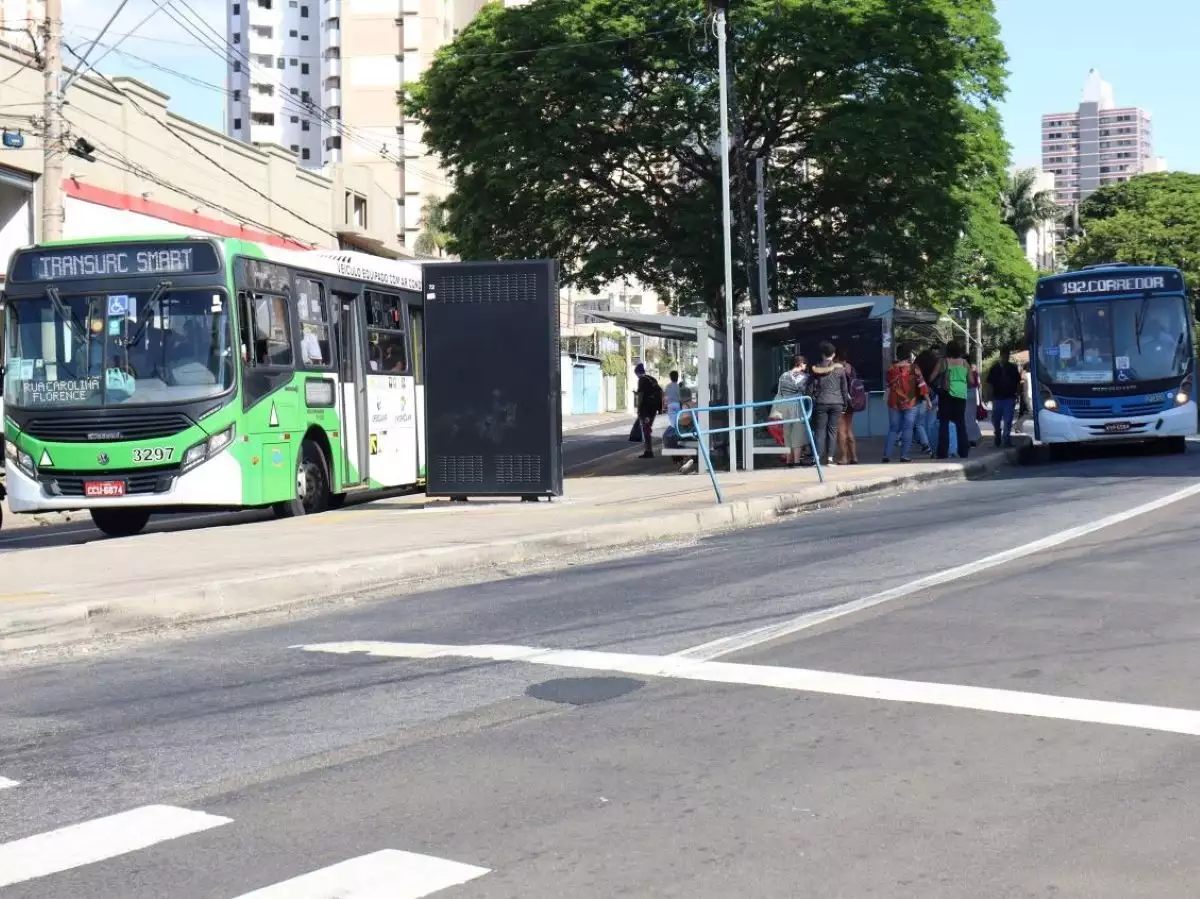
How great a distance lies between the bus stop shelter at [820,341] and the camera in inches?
912

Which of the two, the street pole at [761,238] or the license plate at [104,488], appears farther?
the street pole at [761,238]

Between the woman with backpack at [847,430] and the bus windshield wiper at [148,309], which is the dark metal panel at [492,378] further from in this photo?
the woman with backpack at [847,430]

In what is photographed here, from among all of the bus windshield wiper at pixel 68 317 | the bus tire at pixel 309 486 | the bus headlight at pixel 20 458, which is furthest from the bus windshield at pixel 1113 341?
the bus headlight at pixel 20 458

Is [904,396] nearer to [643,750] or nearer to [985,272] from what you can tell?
[643,750]

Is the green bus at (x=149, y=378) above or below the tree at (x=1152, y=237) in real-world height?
below

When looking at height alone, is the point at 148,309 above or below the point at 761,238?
below

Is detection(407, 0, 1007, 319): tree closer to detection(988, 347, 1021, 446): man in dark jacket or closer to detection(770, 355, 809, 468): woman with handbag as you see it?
detection(988, 347, 1021, 446): man in dark jacket

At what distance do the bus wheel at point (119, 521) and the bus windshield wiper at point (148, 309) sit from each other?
2.25 metres

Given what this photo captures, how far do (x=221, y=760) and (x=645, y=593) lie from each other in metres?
4.60

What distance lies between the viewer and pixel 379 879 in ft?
13.9

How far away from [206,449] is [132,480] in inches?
31.5

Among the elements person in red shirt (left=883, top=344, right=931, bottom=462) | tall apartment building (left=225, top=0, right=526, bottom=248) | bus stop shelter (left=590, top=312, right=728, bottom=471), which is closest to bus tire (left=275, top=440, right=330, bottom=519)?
bus stop shelter (left=590, top=312, right=728, bottom=471)

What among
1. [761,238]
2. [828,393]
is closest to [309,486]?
[828,393]

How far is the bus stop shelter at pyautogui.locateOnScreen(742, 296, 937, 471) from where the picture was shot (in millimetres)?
23156
